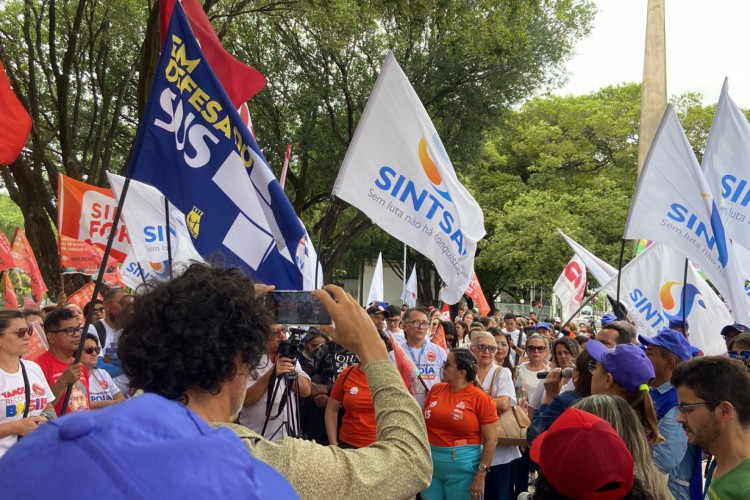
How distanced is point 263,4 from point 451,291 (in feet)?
40.8

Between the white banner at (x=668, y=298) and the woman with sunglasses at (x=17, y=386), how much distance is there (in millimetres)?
6990

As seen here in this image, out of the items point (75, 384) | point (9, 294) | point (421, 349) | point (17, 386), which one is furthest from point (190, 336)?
point (9, 294)

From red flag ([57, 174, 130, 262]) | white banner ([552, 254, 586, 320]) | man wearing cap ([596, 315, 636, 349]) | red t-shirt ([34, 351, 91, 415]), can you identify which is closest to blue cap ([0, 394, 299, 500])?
red t-shirt ([34, 351, 91, 415])

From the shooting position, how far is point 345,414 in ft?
19.0

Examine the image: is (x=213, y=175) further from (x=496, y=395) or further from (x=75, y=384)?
(x=496, y=395)

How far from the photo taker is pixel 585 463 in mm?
2117

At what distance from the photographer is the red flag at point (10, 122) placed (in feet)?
18.3

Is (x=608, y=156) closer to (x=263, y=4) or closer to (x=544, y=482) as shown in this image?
(x=263, y=4)

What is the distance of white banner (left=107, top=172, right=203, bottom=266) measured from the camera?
726 cm

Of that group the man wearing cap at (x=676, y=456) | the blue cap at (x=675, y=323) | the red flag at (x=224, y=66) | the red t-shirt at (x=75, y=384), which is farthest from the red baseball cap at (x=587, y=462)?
the blue cap at (x=675, y=323)

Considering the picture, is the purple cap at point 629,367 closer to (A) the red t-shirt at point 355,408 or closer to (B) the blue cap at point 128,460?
(A) the red t-shirt at point 355,408

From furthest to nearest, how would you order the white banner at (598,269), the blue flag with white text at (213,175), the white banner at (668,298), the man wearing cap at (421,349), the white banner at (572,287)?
the white banner at (572,287), the white banner at (598,269), the white banner at (668,298), the man wearing cap at (421,349), the blue flag with white text at (213,175)

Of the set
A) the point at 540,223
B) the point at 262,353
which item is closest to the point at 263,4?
the point at 262,353

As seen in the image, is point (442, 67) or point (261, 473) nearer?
point (261, 473)
